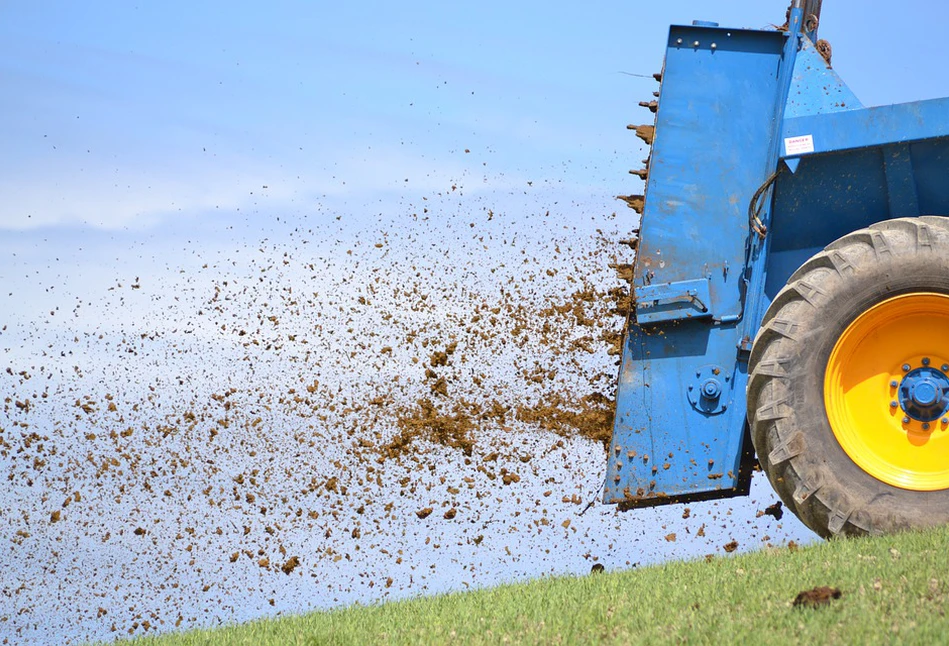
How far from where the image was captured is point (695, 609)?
4102 millimetres

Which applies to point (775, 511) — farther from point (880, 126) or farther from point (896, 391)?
point (880, 126)

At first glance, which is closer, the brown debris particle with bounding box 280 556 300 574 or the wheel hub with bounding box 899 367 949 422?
the wheel hub with bounding box 899 367 949 422

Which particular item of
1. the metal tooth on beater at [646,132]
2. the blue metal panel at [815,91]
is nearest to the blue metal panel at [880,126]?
the blue metal panel at [815,91]

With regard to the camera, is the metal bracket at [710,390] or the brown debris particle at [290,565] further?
the brown debris particle at [290,565]

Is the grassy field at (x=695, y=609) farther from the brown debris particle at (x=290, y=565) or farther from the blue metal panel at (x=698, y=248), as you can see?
the brown debris particle at (x=290, y=565)

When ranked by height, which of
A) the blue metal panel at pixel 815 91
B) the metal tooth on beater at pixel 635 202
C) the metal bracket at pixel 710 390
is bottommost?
the metal bracket at pixel 710 390

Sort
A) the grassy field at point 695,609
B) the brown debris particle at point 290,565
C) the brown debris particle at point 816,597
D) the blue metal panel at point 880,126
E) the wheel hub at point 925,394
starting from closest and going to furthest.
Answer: the grassy field at point 695,609 < the brown debris particle at point 816,597 < the wheel hub at point 925,394 < the blue metal panel at point 880,126 < the brown debris particle at point 290,565

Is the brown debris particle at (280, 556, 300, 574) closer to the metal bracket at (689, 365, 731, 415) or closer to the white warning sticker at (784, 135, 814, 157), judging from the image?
the metal bracket at (689, 365, 731, 415)

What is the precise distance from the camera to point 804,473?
17.5 ft

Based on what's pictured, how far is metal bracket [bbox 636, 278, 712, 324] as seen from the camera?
5.80m

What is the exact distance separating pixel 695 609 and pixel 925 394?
2.01 meters

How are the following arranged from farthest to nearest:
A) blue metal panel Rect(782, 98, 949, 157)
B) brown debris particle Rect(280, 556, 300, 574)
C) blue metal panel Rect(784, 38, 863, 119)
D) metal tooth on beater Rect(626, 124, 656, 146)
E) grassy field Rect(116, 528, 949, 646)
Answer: brown debris particle Rect(280, 556, 300, 574), metal tooth on beater Rect(626, 124, 656, 146), blue metal panel Rect(784, 38, 863, 119), blue metal panel Rect(782, 98, 949, 157), grassy field Rect(116, 528, 949, 646)

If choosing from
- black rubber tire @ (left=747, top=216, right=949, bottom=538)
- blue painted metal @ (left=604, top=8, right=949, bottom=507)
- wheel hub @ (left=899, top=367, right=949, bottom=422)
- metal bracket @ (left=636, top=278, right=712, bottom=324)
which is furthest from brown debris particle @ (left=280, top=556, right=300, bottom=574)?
wheel hub @ (left=899, top=367, right=949, bottom=422)

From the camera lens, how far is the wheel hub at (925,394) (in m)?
5.25
